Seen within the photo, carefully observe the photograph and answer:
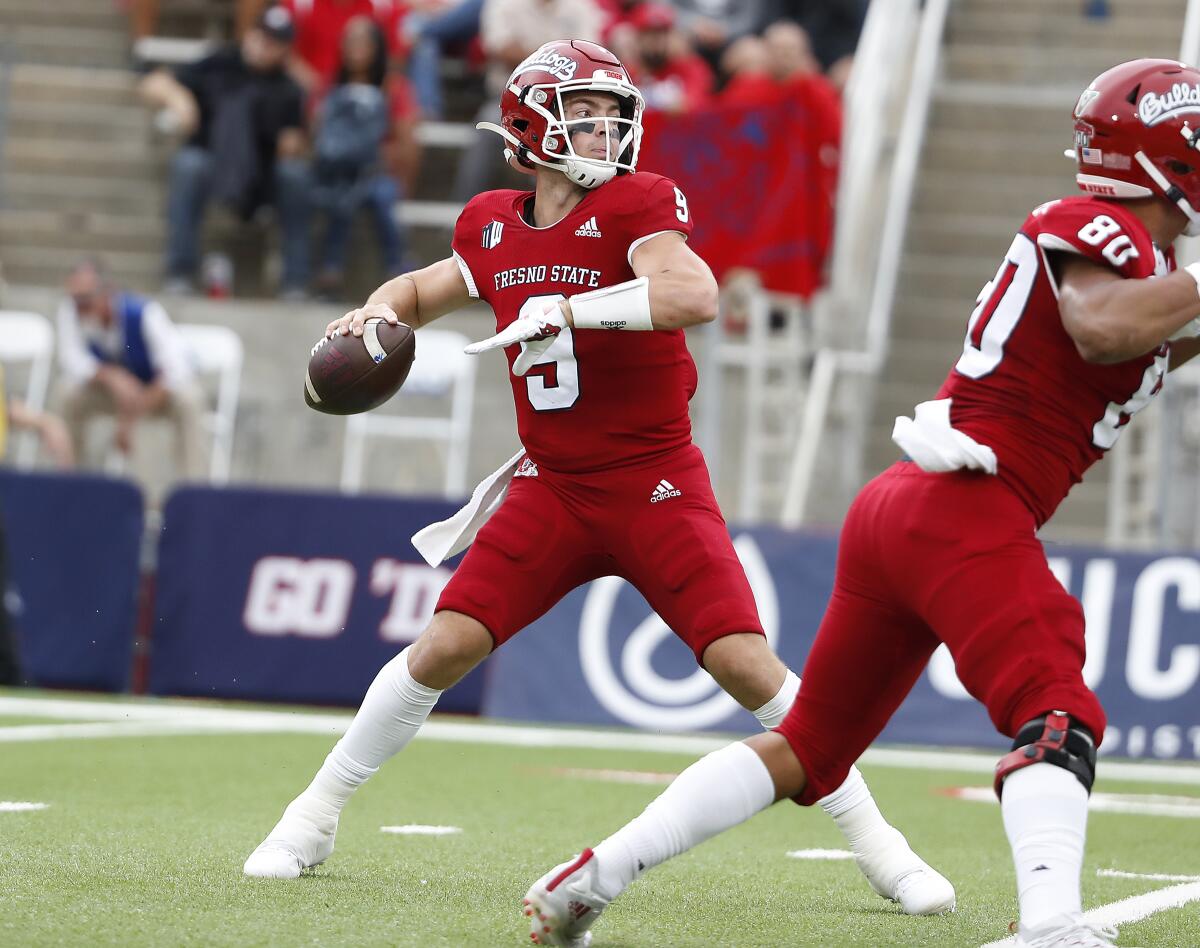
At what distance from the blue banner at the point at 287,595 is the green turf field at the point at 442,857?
1.68 metres

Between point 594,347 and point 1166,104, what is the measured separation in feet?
5.21

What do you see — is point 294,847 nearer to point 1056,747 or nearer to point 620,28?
point 1056,747

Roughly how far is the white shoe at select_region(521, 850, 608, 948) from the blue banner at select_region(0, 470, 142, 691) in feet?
22.9

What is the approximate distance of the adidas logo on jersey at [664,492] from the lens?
192 inches

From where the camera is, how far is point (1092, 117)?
3.88 m

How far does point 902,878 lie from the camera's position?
476cm

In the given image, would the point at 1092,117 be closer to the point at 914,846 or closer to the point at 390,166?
the point at 914,846

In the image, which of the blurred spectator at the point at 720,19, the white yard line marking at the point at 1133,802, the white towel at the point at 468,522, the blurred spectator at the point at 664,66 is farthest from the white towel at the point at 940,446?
the blurred spectator at the point at 720,19

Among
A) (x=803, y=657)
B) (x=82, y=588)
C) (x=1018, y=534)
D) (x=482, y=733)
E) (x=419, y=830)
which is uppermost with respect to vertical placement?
(x=1018, y=534)

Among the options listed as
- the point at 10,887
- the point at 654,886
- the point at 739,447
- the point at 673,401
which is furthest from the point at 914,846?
the point at 739,447

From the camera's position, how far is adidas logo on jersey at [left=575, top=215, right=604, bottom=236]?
16.0 feet

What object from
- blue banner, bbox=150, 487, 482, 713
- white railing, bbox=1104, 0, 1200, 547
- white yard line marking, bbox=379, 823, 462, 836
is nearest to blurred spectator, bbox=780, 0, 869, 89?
white railing, bbox=1104, 0, 1200, 547

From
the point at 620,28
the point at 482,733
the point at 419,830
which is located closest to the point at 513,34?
the point at 620,28

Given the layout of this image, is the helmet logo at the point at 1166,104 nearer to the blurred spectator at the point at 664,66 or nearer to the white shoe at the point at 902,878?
the white shoe at the point at 902,878
